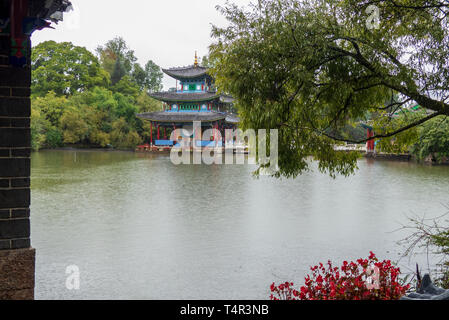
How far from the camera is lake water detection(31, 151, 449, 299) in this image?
5.16 m

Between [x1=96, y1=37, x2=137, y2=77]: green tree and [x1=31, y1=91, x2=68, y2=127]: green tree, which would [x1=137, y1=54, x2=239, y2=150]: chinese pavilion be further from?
[x1=96, y1=37, x2=137, y2=77]: green tree

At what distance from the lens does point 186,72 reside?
3319 centimetres

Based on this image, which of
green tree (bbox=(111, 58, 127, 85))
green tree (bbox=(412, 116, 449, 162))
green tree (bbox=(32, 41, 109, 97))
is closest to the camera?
green tree (bbox=(412, 116, 449, 162))

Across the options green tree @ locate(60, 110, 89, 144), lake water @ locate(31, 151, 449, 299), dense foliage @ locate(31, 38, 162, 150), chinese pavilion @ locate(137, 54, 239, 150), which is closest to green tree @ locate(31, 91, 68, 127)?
dense foliage @ locate(31, 38, 162, 150)

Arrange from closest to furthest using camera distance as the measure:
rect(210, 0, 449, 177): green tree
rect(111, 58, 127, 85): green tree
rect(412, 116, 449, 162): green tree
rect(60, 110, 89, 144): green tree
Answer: rect(210, 0, 449, 177): green tree, rect(412, 116, 449, 162): green tree, rect(60, 110, 89, 144): green tree, rect(111, 58, 127, 85): green tree

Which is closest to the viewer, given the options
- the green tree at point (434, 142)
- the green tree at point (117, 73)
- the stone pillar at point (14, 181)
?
the stone pillar at point (14, 181)

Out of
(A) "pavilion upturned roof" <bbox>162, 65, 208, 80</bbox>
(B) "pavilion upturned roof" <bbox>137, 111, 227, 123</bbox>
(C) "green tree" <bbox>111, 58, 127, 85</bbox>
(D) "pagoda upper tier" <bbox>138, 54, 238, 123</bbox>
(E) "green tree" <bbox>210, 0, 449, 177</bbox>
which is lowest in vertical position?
(E) "green tree" <bbox>210, 0, 449, 177</bbox>

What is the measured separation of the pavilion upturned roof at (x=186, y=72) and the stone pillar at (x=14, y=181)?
1165 inches

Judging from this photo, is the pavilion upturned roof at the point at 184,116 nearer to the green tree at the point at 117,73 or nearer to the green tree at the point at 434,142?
the green tree at the point at 434,142

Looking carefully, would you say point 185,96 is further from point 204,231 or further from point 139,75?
point 204,231

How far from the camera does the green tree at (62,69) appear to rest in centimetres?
3731

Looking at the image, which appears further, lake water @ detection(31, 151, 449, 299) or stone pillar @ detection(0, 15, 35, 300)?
lake water @ detection(31, 151, 449, 299)

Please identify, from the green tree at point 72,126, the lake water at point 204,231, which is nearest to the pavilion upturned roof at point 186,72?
the green tree at point 72,126

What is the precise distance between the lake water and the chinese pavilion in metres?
17.3
